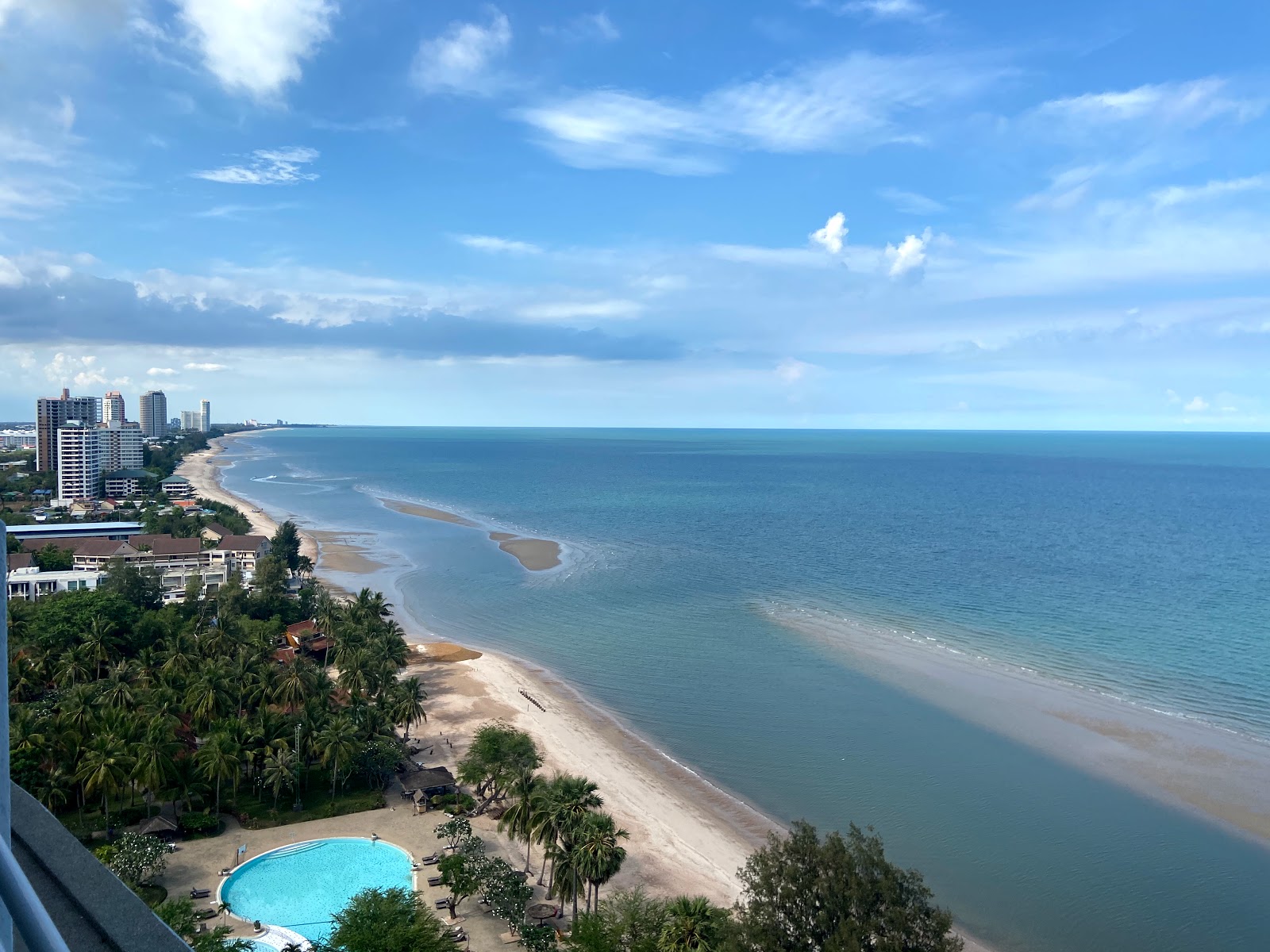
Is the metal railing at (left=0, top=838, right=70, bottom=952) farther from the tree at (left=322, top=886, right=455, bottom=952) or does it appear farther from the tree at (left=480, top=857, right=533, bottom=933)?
the tree at (left=480, top=857, right=533, bottom=933)

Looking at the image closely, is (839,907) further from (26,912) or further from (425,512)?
(425,512)

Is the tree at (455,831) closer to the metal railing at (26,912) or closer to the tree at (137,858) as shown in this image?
the tree at (137,858)

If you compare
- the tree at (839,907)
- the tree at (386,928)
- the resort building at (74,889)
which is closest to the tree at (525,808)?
the tree at (386,928)

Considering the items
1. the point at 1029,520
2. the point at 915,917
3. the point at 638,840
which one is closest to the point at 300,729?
the point at 638,840

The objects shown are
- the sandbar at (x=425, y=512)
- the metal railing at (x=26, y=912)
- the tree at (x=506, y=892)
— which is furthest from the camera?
the sandbar at (x=425, y=512)

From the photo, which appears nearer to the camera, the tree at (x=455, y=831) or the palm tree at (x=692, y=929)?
the palm tree at (x=692, y=929)

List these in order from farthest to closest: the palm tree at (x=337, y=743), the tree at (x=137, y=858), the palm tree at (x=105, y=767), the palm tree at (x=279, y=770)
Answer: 1. the palm tree at (x=337, y=743)
2. the palm tree at (x=279, y=770)
3. the palm tree at (x=105, y=767)
4. the tree at (x=137, y=858)
